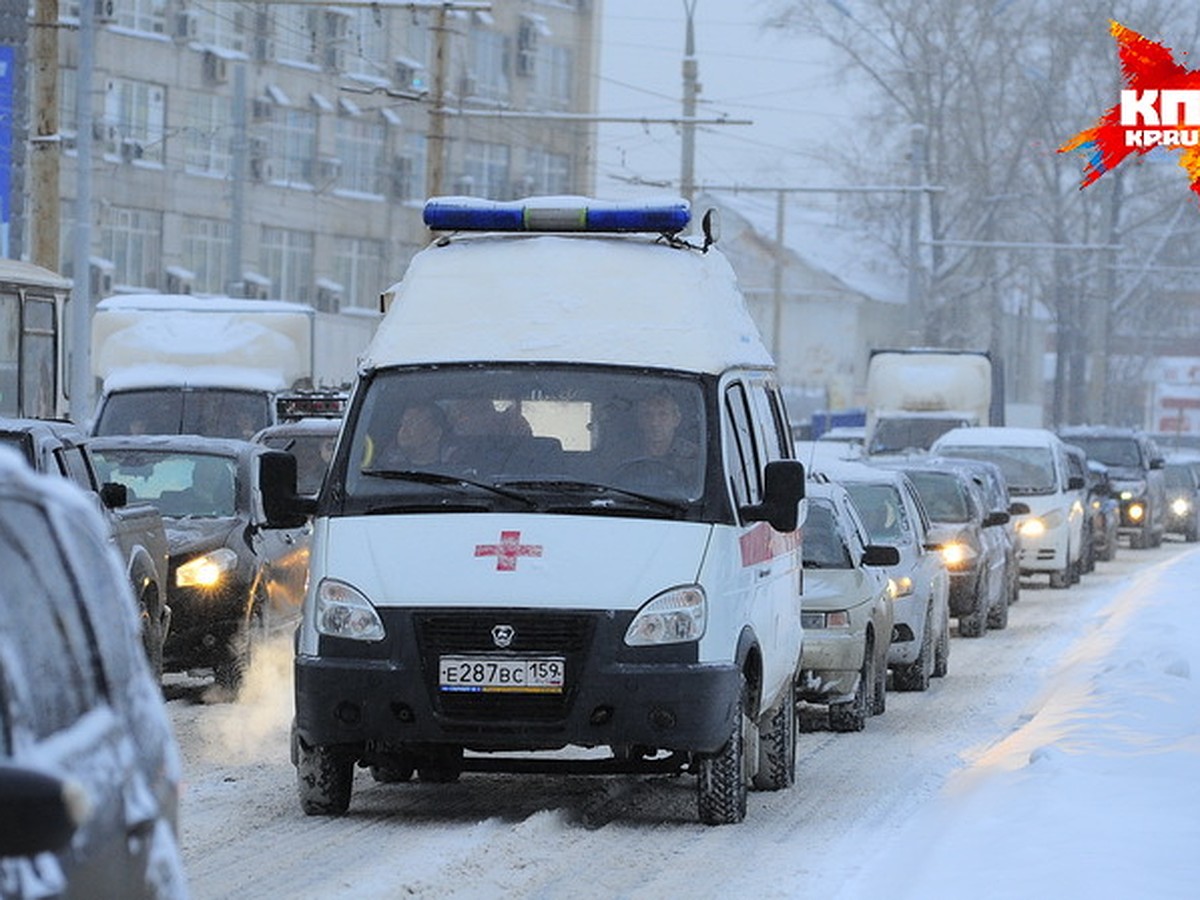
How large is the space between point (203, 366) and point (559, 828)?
1939 cm

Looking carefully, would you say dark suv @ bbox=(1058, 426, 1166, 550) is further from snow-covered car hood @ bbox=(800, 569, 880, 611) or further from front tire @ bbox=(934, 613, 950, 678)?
snow-covered car hood @ bbox=(800, 569, 880, 611)

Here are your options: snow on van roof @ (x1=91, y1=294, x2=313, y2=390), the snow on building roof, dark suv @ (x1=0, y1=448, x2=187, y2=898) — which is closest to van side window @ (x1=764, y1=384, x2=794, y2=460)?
dark suv @ (x1=0, y1=448, x2=187, y2=898)

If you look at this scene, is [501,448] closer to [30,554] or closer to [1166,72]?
[1166,72]

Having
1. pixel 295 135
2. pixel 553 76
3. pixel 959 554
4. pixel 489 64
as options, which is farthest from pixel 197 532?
pixel 553 76

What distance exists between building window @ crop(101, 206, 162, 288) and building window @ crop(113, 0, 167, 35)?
4080 mm

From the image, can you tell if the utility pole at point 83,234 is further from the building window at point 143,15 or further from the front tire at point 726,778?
the building window at point 143,15

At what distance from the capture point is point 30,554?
527 cm

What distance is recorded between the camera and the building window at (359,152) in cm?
7862

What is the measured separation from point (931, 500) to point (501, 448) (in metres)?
17.1

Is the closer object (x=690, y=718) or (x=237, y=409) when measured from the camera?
(x=690, y=718)

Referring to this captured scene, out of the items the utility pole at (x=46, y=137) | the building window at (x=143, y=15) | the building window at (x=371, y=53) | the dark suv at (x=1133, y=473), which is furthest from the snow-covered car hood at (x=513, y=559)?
the building window at (x=371, y=53)

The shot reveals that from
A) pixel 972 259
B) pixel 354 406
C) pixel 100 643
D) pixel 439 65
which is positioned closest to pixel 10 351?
pixel 439 65

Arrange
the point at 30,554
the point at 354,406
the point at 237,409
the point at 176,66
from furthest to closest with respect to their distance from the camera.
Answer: the point at 176,66, the point at 237,409, the point at 354,406, the point at 30,554

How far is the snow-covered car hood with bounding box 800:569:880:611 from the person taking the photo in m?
18.0
